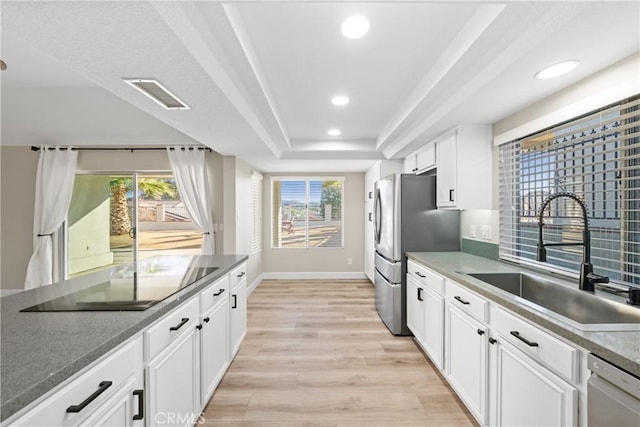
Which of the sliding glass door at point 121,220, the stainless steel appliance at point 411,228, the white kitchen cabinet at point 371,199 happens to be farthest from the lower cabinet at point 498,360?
the sliding glass door at point 121,220

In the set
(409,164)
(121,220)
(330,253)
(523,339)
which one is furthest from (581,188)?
(121,220)

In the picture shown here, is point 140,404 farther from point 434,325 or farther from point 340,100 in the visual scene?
point 340,100

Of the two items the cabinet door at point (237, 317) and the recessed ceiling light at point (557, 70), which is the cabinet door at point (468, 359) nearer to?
the recessed ceiling light at point (557, 70)

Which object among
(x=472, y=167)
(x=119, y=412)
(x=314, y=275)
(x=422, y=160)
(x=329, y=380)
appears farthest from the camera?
(x=314, y=275)

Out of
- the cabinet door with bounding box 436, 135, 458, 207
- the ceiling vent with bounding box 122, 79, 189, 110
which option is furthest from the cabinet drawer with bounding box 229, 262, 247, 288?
the cabinet door with bounding box 436, 135, 458, 207

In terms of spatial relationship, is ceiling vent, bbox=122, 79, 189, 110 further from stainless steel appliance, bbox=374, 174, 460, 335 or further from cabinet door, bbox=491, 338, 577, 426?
cabinet door, bbox=491, 338, 577, 426

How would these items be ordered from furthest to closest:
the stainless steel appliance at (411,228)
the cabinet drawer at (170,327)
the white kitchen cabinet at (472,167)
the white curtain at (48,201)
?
1. the white curtain at (48,201)
2. the stainless steel appliance at (411,228)
3. the white kitchen cabinet at (472,167)
4. the cabinet drawer at (170,327)

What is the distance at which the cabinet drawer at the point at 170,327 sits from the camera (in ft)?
4.07

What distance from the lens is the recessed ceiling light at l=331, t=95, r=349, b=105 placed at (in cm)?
282

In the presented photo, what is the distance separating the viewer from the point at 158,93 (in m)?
1.96

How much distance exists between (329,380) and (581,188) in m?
2.21

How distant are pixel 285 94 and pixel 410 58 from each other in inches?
46.4

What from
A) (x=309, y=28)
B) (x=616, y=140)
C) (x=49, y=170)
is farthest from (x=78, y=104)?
(x=616, y=140)

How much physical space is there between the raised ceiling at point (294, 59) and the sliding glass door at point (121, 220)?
101 centimetres
